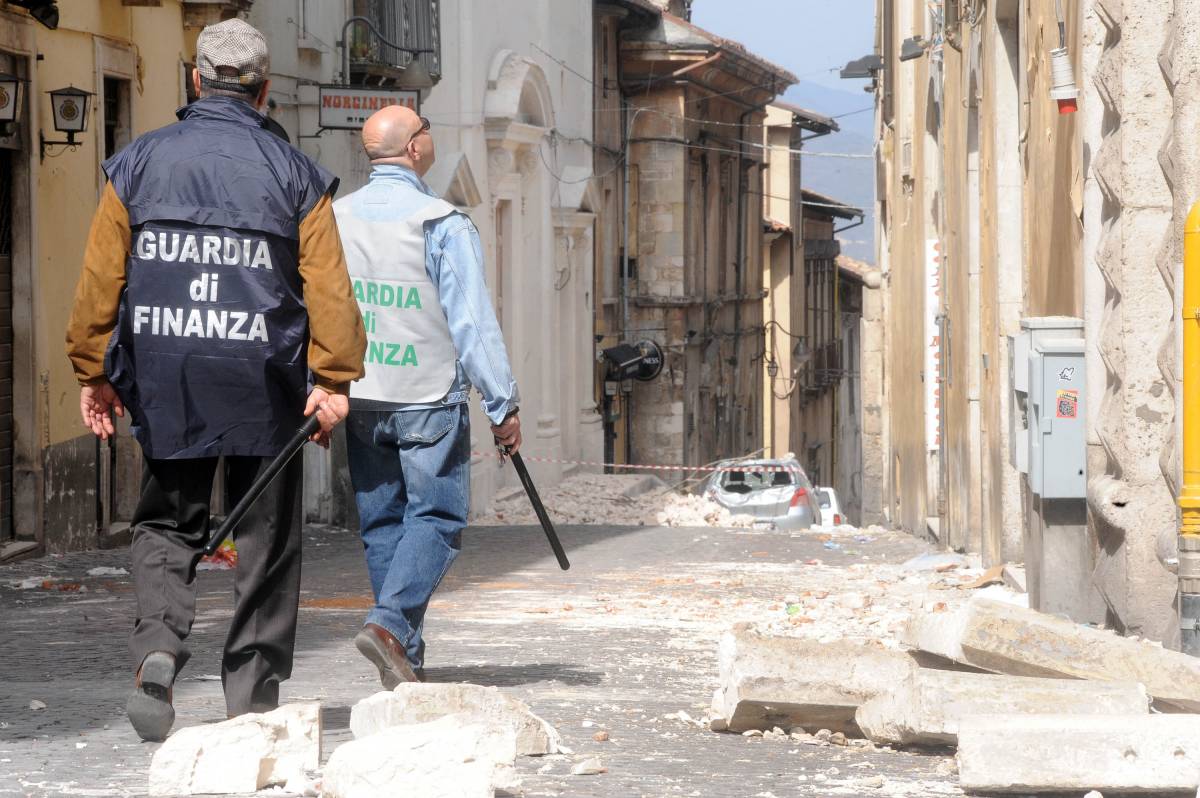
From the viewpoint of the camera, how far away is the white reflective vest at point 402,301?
6.87m

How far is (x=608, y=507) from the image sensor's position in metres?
26.3

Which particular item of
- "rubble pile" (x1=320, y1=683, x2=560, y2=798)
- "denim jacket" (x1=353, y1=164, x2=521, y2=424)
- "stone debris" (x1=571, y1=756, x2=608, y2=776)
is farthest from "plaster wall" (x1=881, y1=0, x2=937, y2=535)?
"rubble pile" (x1=320, y1=683, x2=560, y2=798)

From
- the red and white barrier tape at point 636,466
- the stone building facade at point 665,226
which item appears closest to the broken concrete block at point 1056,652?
the red and white barrier tape at point 636,466

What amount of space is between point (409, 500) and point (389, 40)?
14.4 meters

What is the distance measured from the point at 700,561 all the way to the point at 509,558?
1336 mm

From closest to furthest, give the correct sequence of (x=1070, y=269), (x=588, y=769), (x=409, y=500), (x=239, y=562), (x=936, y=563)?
(x=588, y=769), (x=239, y=562), (x=409, y=500), (x=1070, y=269), (x=936, y=563)

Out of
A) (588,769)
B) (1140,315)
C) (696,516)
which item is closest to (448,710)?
(588,769)

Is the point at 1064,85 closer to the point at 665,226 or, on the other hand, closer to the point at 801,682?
the point at 801,682

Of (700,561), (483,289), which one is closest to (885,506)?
(700,561)

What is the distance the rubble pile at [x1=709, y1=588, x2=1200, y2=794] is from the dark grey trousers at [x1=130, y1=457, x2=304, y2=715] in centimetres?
132

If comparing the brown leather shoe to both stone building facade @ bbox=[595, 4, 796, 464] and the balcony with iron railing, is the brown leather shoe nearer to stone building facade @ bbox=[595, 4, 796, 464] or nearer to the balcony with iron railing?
the balcony with iron railing

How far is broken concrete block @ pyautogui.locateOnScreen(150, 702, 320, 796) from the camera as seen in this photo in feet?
16.7

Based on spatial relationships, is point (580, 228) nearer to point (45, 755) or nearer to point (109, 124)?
point (109, 124)

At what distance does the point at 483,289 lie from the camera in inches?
272
